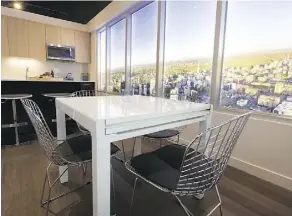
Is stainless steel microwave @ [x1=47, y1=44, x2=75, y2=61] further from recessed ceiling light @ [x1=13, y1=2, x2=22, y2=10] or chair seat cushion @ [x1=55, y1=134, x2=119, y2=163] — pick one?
chair seat cushion @ [x1=55, y1=134, x2=119, y2=163]

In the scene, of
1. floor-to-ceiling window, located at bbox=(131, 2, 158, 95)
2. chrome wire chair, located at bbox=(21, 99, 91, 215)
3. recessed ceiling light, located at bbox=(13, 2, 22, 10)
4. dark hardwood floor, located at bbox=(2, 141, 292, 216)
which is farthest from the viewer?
recessed ceiling light, located at bbox=(13, 2, 22, 10)

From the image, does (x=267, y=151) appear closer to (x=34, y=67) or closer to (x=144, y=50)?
(x=144, y=50)

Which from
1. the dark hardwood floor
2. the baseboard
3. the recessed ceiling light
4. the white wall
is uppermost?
the recessed ceiling light

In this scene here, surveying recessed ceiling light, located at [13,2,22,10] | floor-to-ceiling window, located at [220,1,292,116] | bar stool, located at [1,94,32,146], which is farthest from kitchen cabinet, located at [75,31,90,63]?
floor-to-ceiling window, located at [220,1,292,116]

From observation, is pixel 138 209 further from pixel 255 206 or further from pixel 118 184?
pixel 255 206

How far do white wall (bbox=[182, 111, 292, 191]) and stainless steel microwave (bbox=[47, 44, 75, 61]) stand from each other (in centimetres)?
440

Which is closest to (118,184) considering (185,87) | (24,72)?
(185,87)

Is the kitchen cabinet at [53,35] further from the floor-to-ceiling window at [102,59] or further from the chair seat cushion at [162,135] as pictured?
the chair seat cushion at [162,135]

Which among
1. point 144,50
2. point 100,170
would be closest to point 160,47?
point 144,50

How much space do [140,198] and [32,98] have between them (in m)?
2.74

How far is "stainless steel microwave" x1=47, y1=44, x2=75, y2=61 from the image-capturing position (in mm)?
4816

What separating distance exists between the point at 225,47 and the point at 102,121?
6.49 ft

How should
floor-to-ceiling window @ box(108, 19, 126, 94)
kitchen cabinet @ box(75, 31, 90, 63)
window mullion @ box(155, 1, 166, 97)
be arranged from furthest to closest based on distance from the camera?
1. kitchen cabinet @ box(75, 31, 90, 63)
2. floor-to-ceiling window @ box(108, 19, 126, 94)
3. window mullion @ box(155, 1, 166, 97)

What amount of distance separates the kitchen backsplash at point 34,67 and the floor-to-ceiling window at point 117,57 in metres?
1.36
